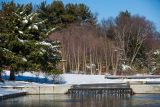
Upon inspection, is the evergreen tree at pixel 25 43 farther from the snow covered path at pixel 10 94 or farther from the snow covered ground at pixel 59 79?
the snow covered path at pixel 10 94

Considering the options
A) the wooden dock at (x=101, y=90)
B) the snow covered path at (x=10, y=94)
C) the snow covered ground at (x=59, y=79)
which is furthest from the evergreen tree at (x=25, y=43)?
the wooden dock at (x=101, y=90)

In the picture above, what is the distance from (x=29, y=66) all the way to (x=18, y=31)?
3144 millimetres

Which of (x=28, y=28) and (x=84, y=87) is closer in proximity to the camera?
(x=84, y=87)

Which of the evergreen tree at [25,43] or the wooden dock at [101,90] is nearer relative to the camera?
the wooden dock at [101,90]

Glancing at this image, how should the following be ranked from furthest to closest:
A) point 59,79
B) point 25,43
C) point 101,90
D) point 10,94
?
point 59,79
point 25,43
point 101,90
point 10,94

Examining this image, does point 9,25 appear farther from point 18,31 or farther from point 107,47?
point 107,47

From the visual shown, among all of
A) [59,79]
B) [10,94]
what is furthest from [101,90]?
[59,79]

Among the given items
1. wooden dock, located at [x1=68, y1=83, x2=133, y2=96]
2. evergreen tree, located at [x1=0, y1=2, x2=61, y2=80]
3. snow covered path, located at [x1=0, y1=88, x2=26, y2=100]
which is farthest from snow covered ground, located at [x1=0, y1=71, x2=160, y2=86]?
snow covered path, located at [x1=0, y1=88, x2=26, y2=100]

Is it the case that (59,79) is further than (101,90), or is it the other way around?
(59,79)

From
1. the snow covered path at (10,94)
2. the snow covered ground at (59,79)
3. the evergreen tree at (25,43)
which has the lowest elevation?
the snow covered path at (10,94)

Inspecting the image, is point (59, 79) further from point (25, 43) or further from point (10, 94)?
point (10, 94)

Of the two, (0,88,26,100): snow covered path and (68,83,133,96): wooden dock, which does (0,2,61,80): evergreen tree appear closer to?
(0,88,26,100): snow covered path

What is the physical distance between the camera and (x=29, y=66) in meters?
35.4

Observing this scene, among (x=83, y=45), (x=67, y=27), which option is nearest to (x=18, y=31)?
(x=83, y=45)
